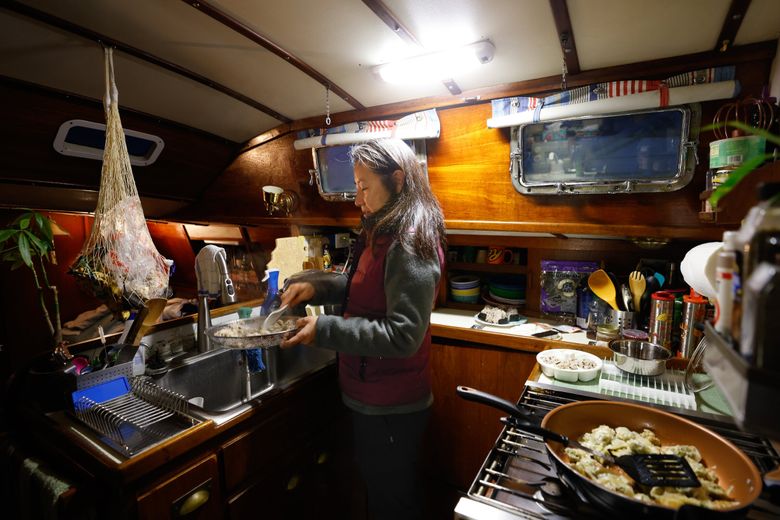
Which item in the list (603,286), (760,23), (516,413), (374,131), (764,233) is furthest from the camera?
(374,131)

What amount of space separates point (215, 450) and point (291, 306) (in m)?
0.58

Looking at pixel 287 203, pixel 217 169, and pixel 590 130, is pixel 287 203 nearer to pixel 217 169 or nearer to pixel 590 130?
pixel 217 169

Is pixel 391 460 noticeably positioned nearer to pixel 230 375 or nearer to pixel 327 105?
pixel 230 375

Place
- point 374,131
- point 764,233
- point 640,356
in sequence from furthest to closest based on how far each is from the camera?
point 374,131 < point 640,356 < point 764,233

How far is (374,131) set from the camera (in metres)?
2.07

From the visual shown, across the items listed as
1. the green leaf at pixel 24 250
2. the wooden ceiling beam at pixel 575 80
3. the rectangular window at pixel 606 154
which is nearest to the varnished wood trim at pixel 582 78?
the wooden ceiling beam at pixel 575 80

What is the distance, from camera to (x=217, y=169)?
2.79 m

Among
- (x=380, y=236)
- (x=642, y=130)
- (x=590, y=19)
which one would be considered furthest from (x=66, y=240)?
(x=642, y=130)

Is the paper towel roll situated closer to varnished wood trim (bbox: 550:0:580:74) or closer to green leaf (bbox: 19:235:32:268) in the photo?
varnished wood trim (bbox: 550:0:580:74)

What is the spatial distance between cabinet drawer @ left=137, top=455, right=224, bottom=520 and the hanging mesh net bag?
2.07 ft

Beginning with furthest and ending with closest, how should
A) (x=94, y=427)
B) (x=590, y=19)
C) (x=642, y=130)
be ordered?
(x=642, y=130) < (x=590, y=19) < (x=94, y=427)

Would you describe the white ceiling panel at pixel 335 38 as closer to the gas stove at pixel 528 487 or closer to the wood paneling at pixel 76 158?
the wood paneling at pixel 76 158

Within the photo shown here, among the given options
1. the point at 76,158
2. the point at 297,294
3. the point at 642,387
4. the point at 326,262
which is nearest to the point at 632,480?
the point at 642,387

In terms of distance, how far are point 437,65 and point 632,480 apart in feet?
4.98
